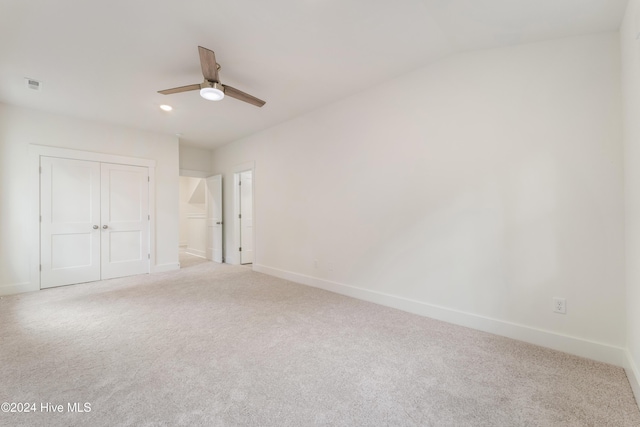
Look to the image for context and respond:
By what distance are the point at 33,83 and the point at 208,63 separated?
8.38 ft

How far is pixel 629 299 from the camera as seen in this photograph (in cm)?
178

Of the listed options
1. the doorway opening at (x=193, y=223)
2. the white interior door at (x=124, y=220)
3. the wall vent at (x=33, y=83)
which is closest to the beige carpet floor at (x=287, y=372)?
the white interior door at (x=124, y=220)

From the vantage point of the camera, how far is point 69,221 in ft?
13.6

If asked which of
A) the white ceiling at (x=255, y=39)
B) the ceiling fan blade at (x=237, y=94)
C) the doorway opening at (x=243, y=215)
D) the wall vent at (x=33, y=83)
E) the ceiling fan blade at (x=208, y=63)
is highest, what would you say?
the white ceiling at (x=255, y=39)

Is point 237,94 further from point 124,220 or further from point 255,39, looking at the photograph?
point 124,220

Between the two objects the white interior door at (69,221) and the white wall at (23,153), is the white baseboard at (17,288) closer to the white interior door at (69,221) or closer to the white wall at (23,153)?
the white wall at (23,153)

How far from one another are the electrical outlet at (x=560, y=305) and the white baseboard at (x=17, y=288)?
6322mm

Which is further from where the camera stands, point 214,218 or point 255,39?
point 214,218

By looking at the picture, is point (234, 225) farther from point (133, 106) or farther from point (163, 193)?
point (133, 106)

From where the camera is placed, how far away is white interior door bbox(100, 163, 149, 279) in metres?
4.50

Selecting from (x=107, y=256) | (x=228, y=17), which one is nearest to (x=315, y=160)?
(x=228, y=17)

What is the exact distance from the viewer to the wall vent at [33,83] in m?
3.02

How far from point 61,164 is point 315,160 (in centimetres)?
395

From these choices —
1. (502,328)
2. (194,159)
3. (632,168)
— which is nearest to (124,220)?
(194,159)
